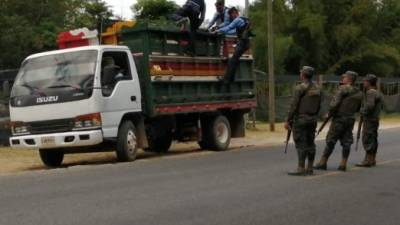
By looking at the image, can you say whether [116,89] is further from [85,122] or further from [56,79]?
[56,79]

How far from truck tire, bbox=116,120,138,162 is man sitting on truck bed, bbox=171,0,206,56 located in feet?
9.56

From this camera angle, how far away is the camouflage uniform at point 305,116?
11.7m

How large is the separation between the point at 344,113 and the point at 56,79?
5743 mm

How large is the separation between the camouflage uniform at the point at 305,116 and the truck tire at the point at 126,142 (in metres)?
4.25

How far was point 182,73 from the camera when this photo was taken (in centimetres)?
1678

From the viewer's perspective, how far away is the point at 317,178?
11.6 meters

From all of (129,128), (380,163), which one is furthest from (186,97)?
(380,163)

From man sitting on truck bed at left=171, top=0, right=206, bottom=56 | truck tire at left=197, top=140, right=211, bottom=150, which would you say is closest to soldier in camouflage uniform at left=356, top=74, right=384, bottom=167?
man sitting on truck bed at left=171, top=0, right=206, bottom=56

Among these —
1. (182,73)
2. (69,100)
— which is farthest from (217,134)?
(69,100)

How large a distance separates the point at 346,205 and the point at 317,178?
8.08 ft

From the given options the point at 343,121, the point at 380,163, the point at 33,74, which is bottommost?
the point at 380,163

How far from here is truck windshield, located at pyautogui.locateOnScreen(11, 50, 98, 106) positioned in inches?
555

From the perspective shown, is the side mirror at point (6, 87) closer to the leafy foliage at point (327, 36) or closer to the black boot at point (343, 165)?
the black boot at point (343, 165)

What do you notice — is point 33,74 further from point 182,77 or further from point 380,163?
point 380,163
